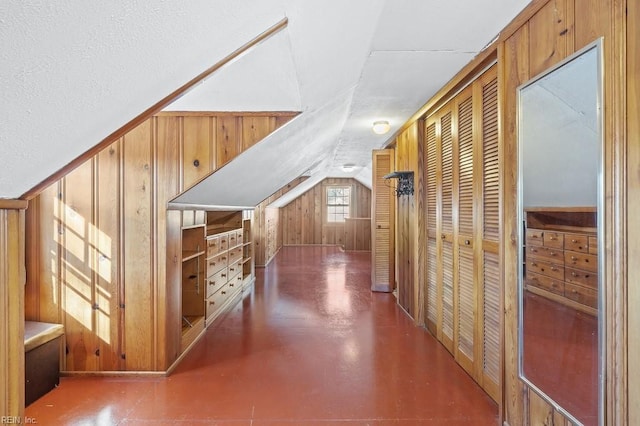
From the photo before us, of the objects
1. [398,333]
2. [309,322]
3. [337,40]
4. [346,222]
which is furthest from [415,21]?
[346,222]

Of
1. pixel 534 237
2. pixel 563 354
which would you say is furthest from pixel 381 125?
pixel 563 354

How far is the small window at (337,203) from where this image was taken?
33.1 ft

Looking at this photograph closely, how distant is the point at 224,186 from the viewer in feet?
9.77

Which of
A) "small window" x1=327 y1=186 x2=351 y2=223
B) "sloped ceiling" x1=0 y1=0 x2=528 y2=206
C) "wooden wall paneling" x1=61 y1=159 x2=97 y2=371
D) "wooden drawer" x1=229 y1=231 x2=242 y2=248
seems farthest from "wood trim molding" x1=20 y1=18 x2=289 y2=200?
Result: "small window" x1=327 y1=186 x2=351 y2=223

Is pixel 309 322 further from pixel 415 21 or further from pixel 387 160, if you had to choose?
pixel 415 21

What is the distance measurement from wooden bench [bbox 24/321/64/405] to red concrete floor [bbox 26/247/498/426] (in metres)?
0.07

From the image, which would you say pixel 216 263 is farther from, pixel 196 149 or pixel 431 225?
pixel 431 225

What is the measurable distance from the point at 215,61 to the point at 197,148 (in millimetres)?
1180

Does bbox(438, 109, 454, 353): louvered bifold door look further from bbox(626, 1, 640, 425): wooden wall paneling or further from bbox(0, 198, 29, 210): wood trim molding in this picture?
bbox(0, 198, 29, 210): wood trim molding

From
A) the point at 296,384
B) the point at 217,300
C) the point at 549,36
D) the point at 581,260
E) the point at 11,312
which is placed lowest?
the point at 296,384

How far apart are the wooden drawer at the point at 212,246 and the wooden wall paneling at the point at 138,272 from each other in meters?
0.85

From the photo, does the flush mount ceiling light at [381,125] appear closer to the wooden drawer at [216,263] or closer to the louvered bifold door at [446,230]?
the louvered bifold door at [446,230]

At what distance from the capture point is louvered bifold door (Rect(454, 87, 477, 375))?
222 cm

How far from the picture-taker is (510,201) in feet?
5.20
